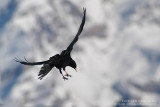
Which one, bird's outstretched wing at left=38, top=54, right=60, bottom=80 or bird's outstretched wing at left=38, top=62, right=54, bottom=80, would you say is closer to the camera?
bird's outstretched wing at left=38, top=54, right=60, bottom=80

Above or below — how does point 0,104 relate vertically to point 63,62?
below

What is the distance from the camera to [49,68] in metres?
21.7

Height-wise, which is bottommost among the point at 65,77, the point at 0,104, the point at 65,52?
the point at 0,104

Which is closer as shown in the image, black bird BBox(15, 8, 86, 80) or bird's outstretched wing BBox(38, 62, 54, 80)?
black bird BBox(15, 8, 86, 80)

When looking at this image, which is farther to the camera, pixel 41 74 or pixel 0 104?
pixel 41 74

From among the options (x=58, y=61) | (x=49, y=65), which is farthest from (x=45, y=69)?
(x=58, y=61)

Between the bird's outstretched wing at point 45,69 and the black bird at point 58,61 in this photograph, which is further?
the bird's outstretched wing at point 45,69

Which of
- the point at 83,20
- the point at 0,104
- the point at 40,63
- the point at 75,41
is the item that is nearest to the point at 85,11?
the point at 83,20

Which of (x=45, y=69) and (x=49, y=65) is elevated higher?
(x=49, y=65)

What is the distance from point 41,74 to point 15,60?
1729 millimetres

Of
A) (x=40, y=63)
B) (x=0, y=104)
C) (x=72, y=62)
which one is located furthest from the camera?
(x=72, y=62)

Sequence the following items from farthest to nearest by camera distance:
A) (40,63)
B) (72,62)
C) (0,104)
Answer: (72,62), (40,63), (0,104)

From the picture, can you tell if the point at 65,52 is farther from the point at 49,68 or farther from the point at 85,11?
the point at 85,11

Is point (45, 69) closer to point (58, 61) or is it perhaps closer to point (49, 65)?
point (49, 65)
